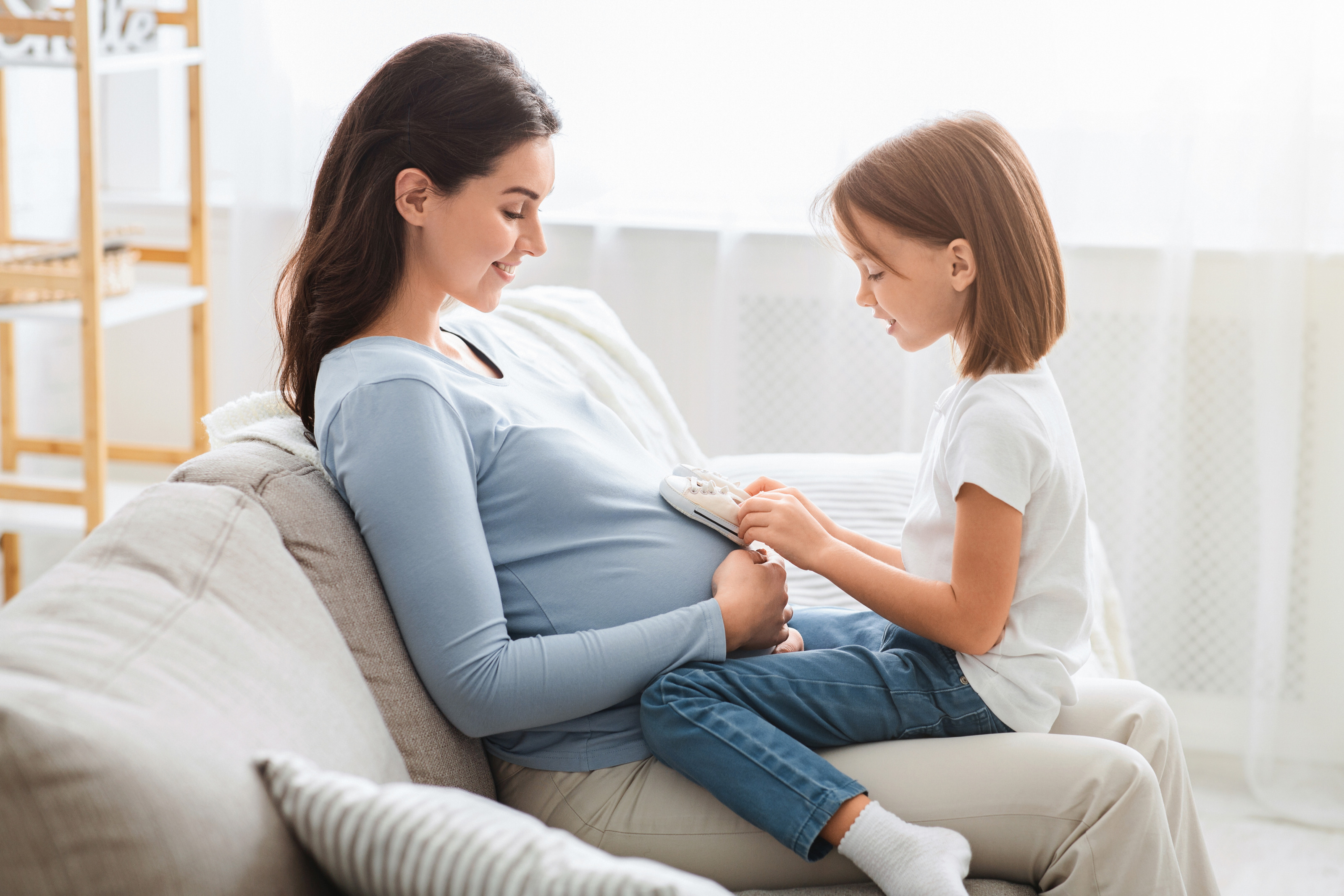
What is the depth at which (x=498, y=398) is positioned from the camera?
1.11m

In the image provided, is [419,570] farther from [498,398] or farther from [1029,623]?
[1029,623]

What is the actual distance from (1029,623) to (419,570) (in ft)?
1.83

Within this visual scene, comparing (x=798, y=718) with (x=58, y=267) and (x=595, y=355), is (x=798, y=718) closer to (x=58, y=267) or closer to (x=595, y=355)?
(x=595, y=355)

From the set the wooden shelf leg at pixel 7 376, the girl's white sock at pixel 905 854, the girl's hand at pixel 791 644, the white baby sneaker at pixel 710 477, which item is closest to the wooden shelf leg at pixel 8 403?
the wooden shelf leg at pixel 7 376

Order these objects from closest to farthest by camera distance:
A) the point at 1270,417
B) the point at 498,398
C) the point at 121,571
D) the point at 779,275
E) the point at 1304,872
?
1. the point at 121,571
2. the point at 498,398
3. the point at 1304,872
4. the point at 1270,417
5. the point at 779,275

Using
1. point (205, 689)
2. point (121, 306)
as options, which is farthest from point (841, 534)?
point (121, 306)

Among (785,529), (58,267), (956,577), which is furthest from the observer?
(58,267)

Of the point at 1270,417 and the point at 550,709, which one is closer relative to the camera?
the point at 550,709

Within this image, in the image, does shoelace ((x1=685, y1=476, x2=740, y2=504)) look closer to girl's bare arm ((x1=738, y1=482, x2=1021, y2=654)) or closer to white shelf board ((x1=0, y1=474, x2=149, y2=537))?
girl's bare arm ((x1=738, y1=482, x2=1021, y2=654))

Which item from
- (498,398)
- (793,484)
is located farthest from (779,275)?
(498,398)

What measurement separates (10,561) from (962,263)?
215cm

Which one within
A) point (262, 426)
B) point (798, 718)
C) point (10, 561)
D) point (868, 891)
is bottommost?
point (10, 561)

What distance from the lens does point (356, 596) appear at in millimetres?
934

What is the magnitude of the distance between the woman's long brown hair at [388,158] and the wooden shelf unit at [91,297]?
3.17 feet
